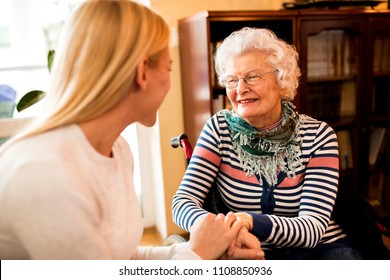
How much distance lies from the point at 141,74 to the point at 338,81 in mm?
2087

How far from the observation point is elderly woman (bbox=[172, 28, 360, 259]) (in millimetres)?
1321

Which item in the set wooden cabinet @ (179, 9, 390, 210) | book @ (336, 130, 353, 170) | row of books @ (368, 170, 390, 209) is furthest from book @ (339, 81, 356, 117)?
row of books @ (368, 170, 390, 209)

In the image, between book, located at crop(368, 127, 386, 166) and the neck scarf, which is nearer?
the neck scarf

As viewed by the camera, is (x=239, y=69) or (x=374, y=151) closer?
(x=239, y=69)

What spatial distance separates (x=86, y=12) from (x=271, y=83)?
818mm

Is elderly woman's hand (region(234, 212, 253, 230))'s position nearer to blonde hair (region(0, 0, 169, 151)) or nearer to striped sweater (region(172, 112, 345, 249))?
striped sweater (region(172, 112, 345, 249))

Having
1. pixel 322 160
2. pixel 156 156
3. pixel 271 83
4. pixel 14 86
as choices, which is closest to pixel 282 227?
pixel 322 160

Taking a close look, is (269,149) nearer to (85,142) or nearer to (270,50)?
(270,50)

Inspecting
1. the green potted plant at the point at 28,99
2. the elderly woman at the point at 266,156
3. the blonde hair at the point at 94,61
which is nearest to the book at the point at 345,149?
the elderly woman at the point at 266,156

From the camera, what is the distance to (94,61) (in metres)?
0.75

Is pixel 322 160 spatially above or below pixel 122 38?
below

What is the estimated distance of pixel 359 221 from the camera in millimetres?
1437

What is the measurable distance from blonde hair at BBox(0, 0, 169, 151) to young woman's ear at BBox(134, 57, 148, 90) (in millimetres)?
13
